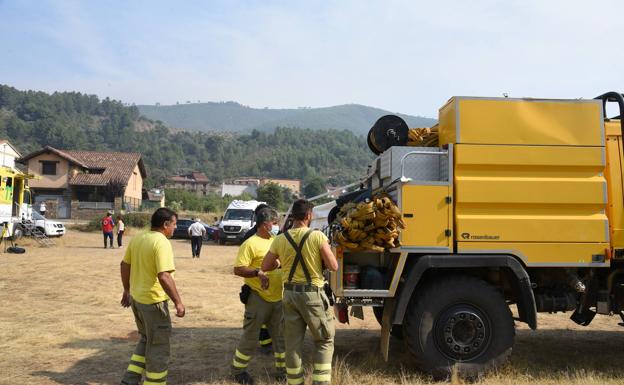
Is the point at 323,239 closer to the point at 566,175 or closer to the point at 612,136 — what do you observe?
the point at 566,175

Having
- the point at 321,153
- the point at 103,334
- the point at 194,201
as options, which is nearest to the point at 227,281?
the point at 103,334

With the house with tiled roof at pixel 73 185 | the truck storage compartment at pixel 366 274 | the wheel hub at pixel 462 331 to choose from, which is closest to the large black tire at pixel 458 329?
the wheel hub at pixel 462 331

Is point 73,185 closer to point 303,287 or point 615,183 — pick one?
point 303,287

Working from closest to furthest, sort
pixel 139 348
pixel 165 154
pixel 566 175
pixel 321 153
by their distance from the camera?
1. pixel 139 348
2. pixel 566 175
3. pixel 165 154
4. pixel 321 153

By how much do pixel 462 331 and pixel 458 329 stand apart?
0.05 metres

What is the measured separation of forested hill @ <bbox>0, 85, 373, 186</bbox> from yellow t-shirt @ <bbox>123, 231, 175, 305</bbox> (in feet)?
400

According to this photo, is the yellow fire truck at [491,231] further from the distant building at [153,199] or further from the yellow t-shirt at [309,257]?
the distant building at [153,199]

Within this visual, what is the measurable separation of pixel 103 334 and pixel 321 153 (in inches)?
6496

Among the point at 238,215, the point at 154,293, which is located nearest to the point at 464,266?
the point at 154,293

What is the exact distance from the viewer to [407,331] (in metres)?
5.59

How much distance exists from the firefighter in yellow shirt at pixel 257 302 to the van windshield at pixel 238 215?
77.0 feet

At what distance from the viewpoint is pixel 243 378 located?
5.48 metres

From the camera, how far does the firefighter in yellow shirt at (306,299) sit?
190 inches

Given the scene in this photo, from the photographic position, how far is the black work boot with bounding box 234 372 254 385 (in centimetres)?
546
